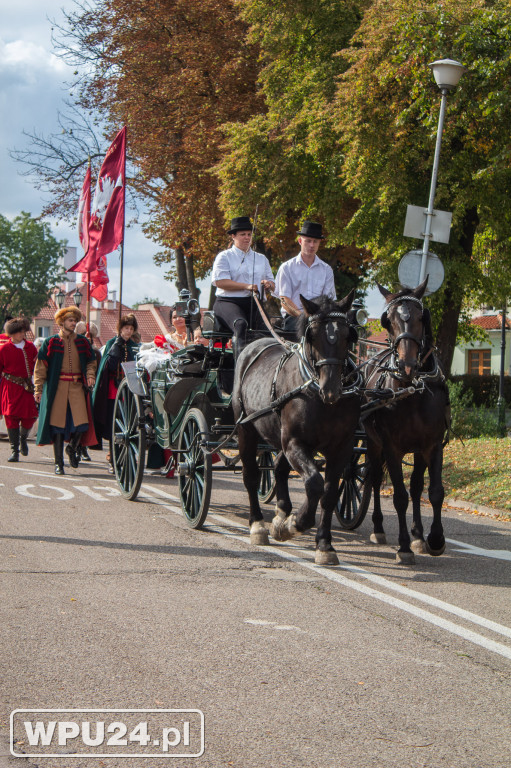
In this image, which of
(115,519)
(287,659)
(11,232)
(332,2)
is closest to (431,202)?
(115,519)

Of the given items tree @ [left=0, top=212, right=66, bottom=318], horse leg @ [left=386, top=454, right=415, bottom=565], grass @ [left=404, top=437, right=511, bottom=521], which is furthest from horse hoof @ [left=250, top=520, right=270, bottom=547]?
tree @ [left=0, top=212, right=66, bottom=318]

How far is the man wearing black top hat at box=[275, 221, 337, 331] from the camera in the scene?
9016 millimetres

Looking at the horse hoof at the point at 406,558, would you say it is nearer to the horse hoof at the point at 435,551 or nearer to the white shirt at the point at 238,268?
the horse hoof at the point at 435,551

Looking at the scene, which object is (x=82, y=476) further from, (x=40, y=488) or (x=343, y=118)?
(x=343, y=118)

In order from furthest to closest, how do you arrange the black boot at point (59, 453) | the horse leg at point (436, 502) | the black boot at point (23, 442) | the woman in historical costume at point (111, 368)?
the black boot at point (23, 442)
the woman in historical costume at point (111, 368)
the black boot at point (59, 453)
the horse leg at point (436, 502)

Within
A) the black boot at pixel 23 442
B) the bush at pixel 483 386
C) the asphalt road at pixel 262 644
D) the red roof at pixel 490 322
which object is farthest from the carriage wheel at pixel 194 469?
the red roof at pixel 490 322

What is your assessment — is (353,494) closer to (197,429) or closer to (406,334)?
(197,429)

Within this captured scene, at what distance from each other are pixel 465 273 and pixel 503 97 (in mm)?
4232

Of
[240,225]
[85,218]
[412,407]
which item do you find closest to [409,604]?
[412,407]

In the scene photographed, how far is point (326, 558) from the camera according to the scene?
24.4ft

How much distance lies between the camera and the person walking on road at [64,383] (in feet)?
44.9

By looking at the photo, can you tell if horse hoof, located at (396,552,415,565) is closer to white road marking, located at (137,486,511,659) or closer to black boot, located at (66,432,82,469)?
white road marking, located at (137,486,511,659)

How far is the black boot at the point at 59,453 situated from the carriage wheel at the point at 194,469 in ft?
14.2

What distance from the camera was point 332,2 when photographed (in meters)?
24.5
